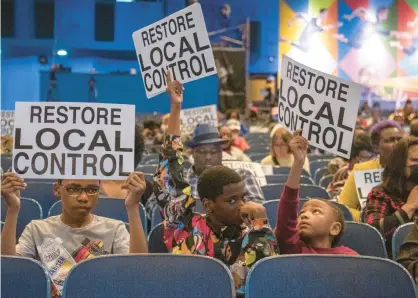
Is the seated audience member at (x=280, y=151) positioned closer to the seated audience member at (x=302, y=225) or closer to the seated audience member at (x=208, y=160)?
the seated audience member at (x=208, y=160)

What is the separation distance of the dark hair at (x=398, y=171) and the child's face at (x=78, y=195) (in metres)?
1.81

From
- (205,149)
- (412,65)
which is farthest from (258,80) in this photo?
(205,149)

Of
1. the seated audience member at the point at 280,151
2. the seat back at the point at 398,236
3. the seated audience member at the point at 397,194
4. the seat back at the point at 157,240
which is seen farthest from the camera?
the seated audience member at the point at 280,151

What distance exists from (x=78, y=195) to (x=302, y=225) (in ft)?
3.52

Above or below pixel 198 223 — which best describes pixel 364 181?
above

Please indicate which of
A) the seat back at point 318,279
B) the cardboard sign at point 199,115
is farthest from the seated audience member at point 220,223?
the cardboard sign at point 199,115

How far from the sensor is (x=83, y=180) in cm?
404

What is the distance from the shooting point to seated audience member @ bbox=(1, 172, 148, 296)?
3.85 m

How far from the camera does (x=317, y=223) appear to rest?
3.92 meters

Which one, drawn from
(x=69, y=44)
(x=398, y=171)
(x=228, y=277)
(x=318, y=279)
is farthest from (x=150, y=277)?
(x=69, y=44)

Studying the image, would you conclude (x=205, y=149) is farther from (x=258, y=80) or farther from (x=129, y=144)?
(x=258, y=80)

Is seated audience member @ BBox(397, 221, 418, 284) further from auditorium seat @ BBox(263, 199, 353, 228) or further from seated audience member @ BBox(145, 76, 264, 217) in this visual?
seated audience member @ BBox(145, 76, 264, 217)

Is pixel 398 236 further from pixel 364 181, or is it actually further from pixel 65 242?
pixel 65 242

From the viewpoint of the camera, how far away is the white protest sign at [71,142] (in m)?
3.96
